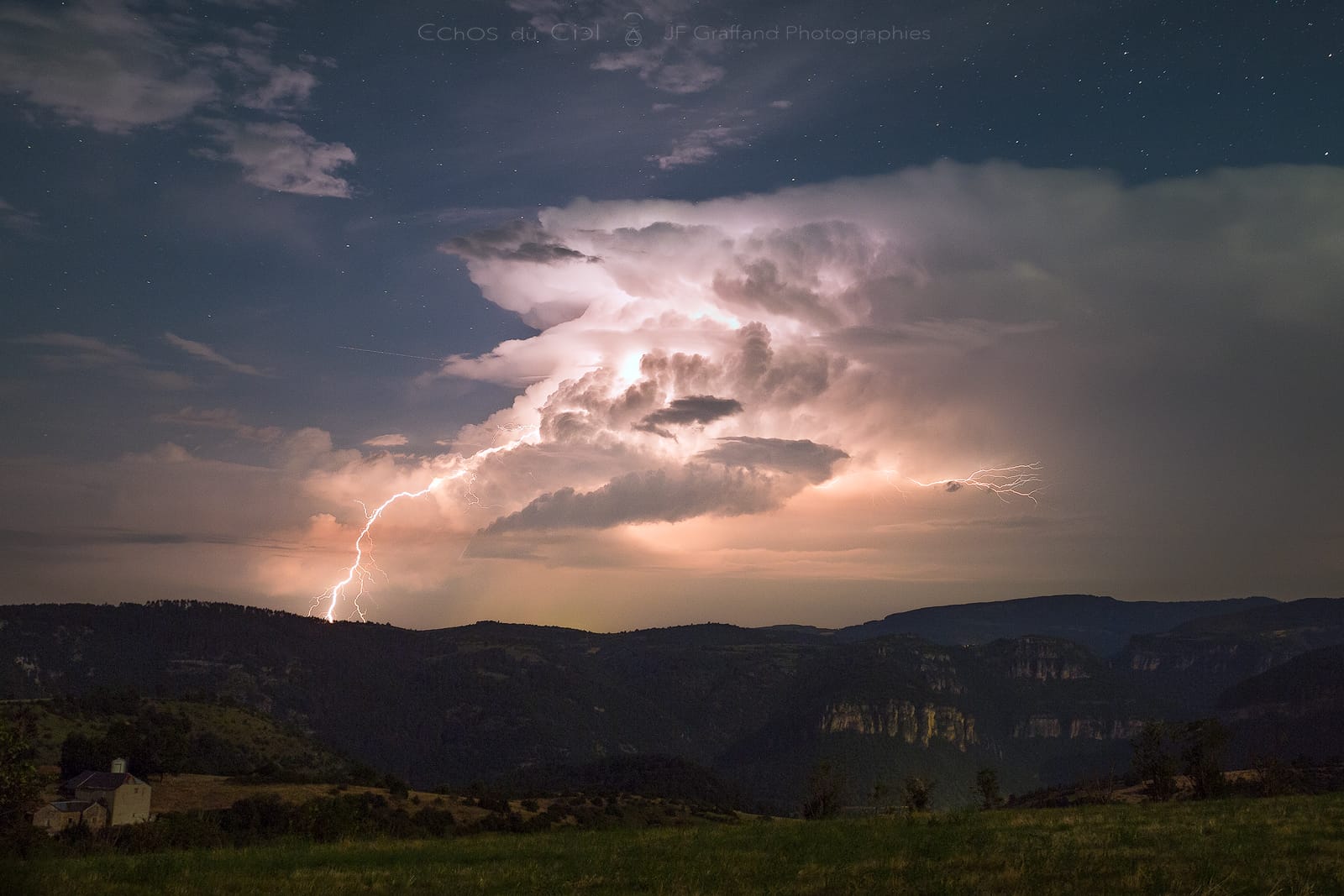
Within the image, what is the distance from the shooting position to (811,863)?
51.3 feet

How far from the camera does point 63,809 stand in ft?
285

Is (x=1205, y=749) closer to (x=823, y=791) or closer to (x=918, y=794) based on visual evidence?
(x=918, y=794)

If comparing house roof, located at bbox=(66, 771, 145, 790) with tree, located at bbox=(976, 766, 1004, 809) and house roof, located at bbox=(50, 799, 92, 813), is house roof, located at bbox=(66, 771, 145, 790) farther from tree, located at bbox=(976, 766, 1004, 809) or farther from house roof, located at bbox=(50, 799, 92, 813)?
tree, located at bbox=(976, 766, 1004, 809)

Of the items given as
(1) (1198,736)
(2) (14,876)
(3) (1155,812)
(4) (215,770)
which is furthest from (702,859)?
(4) (215,770)

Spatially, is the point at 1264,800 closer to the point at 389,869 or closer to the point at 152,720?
the point at 389,869

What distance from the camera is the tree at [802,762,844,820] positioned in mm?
61750

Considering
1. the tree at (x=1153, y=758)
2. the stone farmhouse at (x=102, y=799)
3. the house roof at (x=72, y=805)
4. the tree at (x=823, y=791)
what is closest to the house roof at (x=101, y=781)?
the stone farmhouse at (x=102, y=799)

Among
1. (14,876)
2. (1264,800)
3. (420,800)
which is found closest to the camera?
(14,876)

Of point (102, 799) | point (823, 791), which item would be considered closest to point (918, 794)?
point (823, 791)

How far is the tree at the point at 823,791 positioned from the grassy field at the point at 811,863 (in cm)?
3930

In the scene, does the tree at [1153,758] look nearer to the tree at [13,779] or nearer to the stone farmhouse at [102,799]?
the tree at [13,779]

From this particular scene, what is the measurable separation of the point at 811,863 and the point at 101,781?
99.2m

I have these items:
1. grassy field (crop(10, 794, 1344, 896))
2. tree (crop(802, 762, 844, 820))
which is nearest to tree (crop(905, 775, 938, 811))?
tree (crop(802, 762, 844, 820))

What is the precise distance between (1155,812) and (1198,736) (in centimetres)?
4278
